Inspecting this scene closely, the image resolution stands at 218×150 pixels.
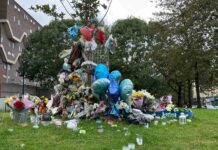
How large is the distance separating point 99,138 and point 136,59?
31442mm

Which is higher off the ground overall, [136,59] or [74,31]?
[136,59]

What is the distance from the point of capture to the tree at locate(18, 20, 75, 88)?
38531 millimetres

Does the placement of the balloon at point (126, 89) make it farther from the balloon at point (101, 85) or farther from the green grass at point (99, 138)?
the green grass at point (99, 138)

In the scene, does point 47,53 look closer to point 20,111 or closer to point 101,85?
point 20,111

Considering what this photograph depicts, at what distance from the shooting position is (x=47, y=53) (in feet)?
127

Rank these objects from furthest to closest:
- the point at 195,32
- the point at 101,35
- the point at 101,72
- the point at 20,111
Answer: the point at 195,32 < the point at 101,35 < the point at 101,72 < the point at 20,111

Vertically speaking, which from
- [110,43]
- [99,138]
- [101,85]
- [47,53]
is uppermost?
[47,53]

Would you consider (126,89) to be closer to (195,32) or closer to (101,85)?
(101,85)

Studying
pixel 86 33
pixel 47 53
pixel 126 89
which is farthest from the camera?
pixel 47 53

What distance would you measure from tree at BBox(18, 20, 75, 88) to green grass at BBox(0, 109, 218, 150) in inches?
1135

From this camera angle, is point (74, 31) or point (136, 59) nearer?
point (74, 31)

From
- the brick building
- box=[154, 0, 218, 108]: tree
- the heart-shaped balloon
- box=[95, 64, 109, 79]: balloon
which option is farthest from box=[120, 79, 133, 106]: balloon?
the brick building

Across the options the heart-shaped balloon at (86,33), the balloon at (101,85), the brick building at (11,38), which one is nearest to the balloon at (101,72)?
the balloon at (101,85)

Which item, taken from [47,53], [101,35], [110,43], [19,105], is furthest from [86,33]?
[47,53]
